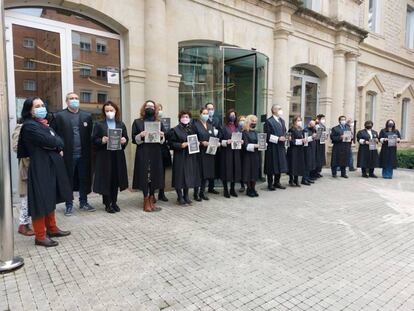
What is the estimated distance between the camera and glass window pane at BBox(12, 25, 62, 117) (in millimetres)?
5855

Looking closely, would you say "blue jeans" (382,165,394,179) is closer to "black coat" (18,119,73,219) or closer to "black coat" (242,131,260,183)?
"black coat" (242,131,260,183)

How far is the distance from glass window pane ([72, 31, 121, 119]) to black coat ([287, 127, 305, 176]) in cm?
457

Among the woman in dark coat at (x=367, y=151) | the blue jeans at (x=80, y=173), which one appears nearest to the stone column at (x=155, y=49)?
the blue jeans at (x=80, y=173)

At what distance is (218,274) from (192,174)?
2982 millimetres

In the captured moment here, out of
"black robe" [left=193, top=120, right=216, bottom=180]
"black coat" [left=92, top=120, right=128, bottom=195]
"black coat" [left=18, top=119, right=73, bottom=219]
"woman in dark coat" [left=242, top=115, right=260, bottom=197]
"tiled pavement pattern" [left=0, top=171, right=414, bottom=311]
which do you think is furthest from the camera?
"woman in dark coat" [left=242, top=115, right=260, bottom=197]

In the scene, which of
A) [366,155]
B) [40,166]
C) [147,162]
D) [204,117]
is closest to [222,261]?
[40,166]

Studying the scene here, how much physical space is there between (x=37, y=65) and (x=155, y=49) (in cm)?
246

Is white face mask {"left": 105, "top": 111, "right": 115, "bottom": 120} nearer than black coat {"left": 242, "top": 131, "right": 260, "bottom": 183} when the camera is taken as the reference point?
Yes

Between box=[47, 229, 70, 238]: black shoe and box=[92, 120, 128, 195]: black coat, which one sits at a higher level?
box=[92, 120, 128, 195]: black coat

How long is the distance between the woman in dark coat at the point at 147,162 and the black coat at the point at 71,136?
81 centimetres

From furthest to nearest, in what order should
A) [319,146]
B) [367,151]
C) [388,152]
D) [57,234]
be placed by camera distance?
[367,151]
[388,152]
[319,146]
[57,234]

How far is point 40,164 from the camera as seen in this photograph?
386 centimetres

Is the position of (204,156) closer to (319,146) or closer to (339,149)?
(319,146)

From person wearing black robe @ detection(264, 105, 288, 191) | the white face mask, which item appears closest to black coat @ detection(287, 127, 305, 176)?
person wearing black robe @ detection(264, 105, 288, 191)
